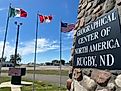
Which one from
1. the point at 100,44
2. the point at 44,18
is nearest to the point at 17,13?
the point at 44,18

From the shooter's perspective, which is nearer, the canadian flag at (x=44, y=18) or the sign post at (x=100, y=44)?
the sign post at (x=100, y=44)

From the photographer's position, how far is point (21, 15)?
1900 cm

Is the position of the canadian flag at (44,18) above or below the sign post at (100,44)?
above

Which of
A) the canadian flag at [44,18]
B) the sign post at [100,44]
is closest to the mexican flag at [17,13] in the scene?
the canadian flag at [44,18]

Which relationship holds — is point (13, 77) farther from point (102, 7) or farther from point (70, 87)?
point (102, 7)

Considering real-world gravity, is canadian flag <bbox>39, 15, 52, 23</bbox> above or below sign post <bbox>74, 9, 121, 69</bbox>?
above

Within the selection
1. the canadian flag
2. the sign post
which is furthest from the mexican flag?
the sign post

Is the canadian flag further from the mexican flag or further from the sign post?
the sign post

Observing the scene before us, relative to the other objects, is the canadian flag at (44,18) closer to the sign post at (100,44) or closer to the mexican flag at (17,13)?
the mexican flag at (17,13)

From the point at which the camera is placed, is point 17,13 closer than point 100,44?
No

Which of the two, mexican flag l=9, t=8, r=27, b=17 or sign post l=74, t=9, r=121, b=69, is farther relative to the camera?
mexican flag l=9, t=8, r=27, b=17

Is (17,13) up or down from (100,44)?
up

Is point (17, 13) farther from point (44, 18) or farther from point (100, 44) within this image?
point (100, 44)

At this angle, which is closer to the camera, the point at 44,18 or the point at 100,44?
the point at 100,44
